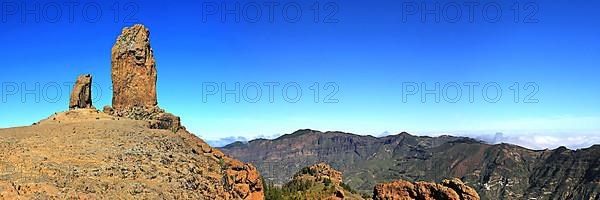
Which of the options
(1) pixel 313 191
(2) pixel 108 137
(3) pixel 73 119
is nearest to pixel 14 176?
(2) pixel 108 137

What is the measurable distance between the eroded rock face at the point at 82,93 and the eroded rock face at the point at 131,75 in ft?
14.3

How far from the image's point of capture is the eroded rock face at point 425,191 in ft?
196

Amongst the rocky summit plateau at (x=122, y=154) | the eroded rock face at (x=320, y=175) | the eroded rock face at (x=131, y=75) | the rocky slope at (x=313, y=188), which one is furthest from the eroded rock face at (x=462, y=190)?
the eroded rock face at (x=131, y=75)

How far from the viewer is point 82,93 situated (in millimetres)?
77188

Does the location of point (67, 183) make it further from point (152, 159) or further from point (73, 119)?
point (73, 119)

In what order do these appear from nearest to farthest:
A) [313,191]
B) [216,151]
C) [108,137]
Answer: [108,137], [216,151], [313,191]

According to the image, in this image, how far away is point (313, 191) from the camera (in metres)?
90.2

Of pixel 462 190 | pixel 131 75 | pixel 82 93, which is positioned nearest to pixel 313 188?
pixel 462 190

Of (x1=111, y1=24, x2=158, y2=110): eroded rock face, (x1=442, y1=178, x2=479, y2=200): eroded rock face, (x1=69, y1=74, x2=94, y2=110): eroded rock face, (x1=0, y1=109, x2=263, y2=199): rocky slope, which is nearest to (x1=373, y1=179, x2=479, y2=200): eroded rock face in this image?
(x1=442, y1=178, x2=479, y2=200): eroded rock face

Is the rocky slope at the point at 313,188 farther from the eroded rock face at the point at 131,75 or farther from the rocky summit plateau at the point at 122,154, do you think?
the eroded rock face at the point at 131,75

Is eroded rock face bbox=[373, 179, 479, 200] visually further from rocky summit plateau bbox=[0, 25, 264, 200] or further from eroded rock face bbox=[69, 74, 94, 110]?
eroded rock face bbox=[69, 74, 94, 110]

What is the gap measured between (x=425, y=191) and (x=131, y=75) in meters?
47.3

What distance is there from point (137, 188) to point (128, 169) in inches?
180

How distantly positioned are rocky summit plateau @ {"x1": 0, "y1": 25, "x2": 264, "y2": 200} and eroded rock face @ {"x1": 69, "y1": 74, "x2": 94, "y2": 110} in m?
0.15
